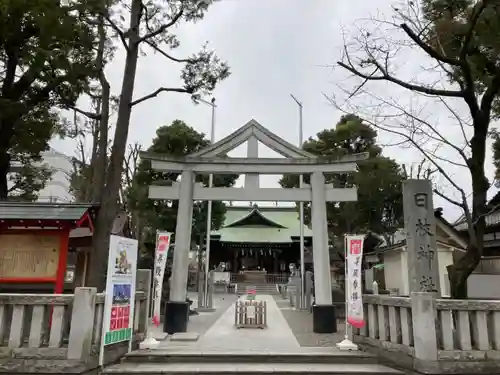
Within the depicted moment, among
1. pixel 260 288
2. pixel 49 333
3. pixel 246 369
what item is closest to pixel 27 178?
pixel 49 333

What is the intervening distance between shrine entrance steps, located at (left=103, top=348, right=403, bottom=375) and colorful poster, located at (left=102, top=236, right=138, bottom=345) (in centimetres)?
62

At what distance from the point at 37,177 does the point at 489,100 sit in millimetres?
15186

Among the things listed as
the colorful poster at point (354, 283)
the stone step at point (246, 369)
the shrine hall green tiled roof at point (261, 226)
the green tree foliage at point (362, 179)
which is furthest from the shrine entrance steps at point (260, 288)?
the stone step at point (246, 369)

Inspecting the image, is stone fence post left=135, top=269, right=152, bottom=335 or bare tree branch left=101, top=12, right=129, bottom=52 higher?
bare tree branch left=101, top=12, right=129, bottom=52

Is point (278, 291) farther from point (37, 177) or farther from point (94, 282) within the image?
point (94, 282)

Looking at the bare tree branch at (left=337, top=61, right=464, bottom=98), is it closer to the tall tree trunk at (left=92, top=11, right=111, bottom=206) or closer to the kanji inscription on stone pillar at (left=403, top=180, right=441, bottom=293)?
the kanji inscription on stone pillar at (left=403, top=180, right=441, bottom=293)

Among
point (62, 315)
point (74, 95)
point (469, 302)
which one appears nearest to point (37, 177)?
point (74, 95)

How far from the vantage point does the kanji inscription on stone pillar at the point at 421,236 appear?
8.50 metres

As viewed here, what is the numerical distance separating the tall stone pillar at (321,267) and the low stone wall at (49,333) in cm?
659

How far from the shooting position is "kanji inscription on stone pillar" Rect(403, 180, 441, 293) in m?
8.50

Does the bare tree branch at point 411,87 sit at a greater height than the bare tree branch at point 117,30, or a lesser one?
lesser

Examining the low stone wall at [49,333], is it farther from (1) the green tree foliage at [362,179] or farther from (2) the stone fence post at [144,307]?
(1) the green tree foliage at [362,179]

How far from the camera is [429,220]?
29.1 feet

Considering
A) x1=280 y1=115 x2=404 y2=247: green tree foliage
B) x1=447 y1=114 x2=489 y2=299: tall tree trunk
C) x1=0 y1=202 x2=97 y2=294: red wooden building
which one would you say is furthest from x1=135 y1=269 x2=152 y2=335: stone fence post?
x1=280 y1=115 x2=404 y2=247: green tree foliage
